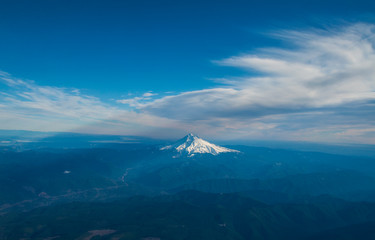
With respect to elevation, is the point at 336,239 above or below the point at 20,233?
above

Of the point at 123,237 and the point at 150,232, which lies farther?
the point at 150,232

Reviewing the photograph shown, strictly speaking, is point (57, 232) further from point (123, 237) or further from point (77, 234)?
point (123, 237)

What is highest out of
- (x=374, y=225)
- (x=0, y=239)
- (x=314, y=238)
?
(x=374, y=225)

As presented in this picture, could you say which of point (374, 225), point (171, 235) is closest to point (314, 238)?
point (374, 225)

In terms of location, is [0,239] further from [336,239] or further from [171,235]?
[336,239]

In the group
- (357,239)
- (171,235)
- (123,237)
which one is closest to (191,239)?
(171,235)

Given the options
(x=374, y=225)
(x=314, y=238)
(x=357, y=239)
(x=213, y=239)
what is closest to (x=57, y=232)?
(x=213, y=239)

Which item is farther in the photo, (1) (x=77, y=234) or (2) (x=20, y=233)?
(2) (x=20, y=233)

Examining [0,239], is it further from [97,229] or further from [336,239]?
[336,239]

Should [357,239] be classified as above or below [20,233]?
above
